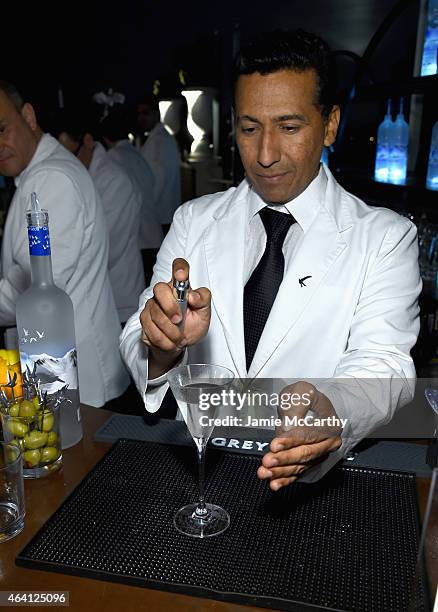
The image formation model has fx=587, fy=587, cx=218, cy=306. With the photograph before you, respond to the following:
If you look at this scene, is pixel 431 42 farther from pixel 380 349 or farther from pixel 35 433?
pixel 35 433

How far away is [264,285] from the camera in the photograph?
5.29 ft

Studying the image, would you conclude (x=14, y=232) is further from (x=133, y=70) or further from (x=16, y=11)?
(x=16, y=11)

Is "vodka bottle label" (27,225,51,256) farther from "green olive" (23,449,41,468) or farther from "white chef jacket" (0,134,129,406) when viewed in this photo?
"white chef jacket" (0,134,129,406)

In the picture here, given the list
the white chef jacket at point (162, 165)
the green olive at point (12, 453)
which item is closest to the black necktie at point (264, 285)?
the green olive at point (12, 453)

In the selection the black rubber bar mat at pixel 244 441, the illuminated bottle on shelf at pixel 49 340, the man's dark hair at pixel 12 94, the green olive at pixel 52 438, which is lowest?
the black rubber bar mat at pixel 244 441

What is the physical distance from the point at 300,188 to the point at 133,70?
6603 mm

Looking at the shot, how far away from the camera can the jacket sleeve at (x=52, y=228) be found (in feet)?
6.84

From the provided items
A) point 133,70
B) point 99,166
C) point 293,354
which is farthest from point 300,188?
point 133,70

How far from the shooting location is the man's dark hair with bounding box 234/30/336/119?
55.6 inches

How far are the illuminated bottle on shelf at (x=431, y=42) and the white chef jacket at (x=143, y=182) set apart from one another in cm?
224

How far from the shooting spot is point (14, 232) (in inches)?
84.4

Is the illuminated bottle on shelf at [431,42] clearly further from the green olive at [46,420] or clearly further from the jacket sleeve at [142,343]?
the green olive at [46,420]

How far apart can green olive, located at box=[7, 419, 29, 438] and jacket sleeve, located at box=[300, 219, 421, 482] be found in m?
0.52

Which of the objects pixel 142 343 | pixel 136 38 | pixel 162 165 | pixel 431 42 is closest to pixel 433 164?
pixel 431 42
